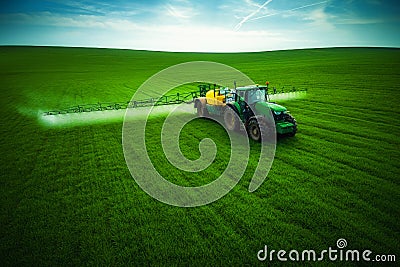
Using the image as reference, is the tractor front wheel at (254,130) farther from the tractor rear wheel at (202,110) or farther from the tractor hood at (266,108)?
the tractor rear wheel at (202,110)

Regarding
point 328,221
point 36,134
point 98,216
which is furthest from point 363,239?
point 36,134

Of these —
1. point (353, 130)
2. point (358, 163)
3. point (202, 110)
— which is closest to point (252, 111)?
point (202, 110)

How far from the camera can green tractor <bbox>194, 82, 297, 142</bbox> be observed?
31.9 ft

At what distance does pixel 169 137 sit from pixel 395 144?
367 inches

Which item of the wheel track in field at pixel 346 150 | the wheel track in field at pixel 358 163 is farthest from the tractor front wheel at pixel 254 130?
the wheel track in field at pixel 346 150

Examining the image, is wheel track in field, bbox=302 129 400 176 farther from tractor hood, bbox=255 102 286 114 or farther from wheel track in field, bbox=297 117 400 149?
tractor hood, bbox=255 102 286 114

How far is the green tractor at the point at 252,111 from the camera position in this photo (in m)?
9.71

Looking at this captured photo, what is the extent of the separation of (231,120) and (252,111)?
47.2 inches

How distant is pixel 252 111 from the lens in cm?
1059

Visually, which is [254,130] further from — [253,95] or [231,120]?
[253,95]

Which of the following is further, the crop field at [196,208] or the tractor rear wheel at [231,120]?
the tractor rear wheel at [231,120]

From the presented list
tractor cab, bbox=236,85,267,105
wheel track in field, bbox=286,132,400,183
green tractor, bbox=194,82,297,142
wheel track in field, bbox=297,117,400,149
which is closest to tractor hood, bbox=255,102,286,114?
green tractor, bbox=194,82,297,142

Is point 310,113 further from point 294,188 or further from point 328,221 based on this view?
point 328,221

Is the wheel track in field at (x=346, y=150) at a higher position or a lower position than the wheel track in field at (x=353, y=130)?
lower
